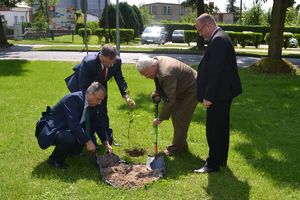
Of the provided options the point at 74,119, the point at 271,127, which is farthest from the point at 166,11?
the point at 74,119

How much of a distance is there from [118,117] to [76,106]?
3026 millimetres

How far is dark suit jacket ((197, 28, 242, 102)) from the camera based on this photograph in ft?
15.9

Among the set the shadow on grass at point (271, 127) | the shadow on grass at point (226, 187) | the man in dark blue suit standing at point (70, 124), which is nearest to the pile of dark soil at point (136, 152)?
the man in dark blue suit standing at point (70, 124)

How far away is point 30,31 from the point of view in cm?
4256

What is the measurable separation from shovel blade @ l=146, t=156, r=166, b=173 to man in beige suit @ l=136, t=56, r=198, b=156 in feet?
1.39

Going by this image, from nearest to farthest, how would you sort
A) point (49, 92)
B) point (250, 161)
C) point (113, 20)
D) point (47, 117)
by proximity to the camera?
point (47, 117), point (250, 161), point (49, 92), point (113, 20)

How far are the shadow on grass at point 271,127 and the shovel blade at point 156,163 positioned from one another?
1.27 metres

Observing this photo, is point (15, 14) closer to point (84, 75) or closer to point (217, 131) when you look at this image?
point (84, 75)

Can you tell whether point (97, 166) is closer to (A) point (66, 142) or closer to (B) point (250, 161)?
(A) point (66, 142)

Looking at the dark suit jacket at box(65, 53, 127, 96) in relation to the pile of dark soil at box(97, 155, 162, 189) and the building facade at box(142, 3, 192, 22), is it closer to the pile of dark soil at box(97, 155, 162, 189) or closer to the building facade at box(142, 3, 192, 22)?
the pile of dark soil at box(97, 155, 162, 189)

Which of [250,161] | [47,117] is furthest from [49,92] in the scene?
[250,161]

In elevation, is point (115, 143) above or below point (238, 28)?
below

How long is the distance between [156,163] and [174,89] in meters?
1.04

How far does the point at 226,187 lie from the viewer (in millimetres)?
5055
